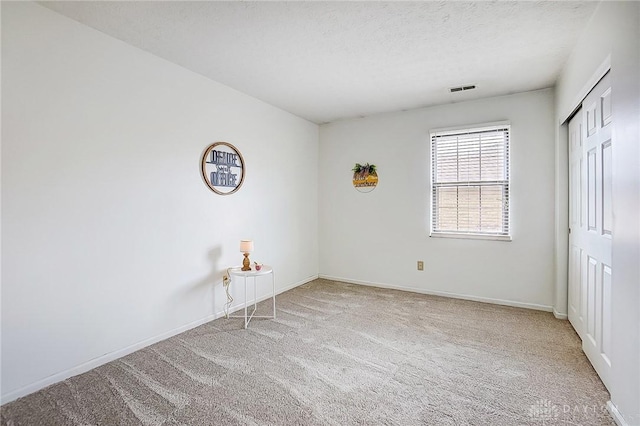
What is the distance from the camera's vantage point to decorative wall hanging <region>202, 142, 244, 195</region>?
3.15 meters

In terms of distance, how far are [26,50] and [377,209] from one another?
3.79 m

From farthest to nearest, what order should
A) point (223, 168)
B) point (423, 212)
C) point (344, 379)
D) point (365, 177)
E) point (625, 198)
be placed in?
1. point (365, 177)
2. point (423, 212)
3. point (223, 168)
4. point (344, 379)
5. point (625, 198)

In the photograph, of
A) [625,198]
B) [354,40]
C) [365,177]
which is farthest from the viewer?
[365,177]

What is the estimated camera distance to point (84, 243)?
2217 millimetres

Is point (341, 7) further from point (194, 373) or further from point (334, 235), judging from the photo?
point (334, 235)

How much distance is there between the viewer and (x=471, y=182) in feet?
12.5

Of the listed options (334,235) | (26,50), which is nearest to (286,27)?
(26,50)

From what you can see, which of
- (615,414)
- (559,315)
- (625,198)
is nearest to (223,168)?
(625,198)

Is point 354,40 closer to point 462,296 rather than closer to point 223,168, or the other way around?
point 223,168

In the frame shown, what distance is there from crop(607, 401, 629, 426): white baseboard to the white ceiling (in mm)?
2431

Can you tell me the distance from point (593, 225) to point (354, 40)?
2.29 m

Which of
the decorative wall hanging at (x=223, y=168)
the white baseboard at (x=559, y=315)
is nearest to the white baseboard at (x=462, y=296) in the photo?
the white baseboard at (x=559, y=315)

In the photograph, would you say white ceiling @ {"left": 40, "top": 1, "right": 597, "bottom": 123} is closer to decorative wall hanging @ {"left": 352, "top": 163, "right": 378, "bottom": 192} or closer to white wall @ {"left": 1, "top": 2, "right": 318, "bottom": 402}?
white wall @ {"left": 1, "top": 2, "right": 318, "bottom": 402}

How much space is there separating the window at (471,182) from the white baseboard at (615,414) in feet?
6.96
